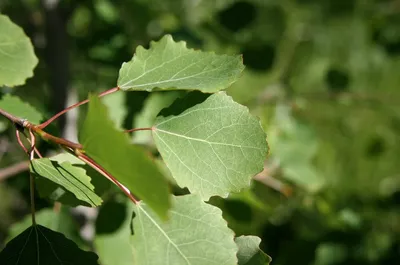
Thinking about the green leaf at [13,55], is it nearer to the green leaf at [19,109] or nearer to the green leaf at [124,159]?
the green leaf at [19,109]

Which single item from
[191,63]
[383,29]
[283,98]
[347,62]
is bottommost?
[191,63]

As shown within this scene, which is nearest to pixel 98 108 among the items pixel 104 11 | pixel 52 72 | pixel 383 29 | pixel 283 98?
pixel 52 72

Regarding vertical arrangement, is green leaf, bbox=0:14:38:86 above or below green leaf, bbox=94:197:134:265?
above

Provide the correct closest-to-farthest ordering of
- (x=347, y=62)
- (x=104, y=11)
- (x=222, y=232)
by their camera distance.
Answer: (x=222, y=232)
(x=104, y=11)
(x=347, y=62)

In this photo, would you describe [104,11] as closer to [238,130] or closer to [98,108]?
[238,130]

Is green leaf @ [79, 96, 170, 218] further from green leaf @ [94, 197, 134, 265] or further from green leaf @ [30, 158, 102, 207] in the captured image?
green leaf @ [94, 197, 134, 265]

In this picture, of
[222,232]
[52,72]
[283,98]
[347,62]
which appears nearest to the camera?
[222,232]

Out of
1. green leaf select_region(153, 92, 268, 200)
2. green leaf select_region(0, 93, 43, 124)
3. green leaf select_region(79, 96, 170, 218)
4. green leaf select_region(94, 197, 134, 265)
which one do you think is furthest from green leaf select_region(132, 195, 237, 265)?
green leaf select_region(94, 197, 134, 265)
